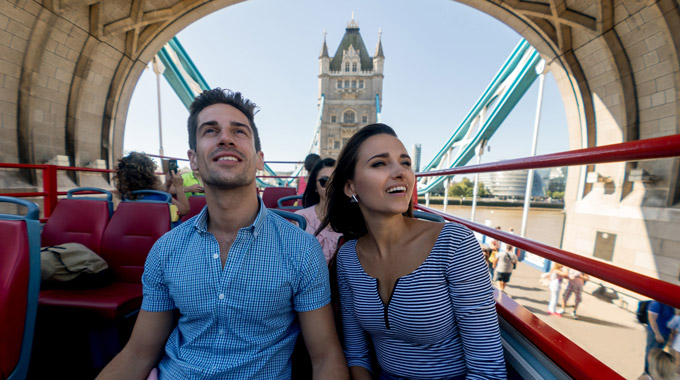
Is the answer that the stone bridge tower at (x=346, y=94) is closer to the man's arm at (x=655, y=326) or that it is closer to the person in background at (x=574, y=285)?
the person in background at (x=574, y=285)

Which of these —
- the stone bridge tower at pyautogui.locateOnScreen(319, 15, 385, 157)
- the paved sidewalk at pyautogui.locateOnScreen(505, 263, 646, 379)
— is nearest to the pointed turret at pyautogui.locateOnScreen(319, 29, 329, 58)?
the stone bridge tower at pyautogui.locateOnScreen(319, 15, 385, 157)

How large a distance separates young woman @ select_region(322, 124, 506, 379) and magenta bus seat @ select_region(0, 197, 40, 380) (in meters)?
1.27

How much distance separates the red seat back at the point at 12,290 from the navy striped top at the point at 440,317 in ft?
→ 4.35

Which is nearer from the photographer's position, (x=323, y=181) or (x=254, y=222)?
(x=254, y=222)

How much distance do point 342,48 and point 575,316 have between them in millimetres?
50635

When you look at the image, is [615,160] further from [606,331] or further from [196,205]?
[606,331]

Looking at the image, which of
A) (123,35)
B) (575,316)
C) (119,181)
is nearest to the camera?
(119,181)

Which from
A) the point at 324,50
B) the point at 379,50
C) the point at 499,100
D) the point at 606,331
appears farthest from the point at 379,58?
the point at 606,331

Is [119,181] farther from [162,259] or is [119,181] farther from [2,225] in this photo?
[162,259]

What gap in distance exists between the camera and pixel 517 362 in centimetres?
93

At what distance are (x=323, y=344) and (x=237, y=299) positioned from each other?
0.35 metres

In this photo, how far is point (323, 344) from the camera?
3.13 feet

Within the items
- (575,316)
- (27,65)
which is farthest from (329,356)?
(575,316)

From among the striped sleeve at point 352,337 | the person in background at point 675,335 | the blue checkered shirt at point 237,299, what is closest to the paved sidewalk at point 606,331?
the person in background at point 675,335
